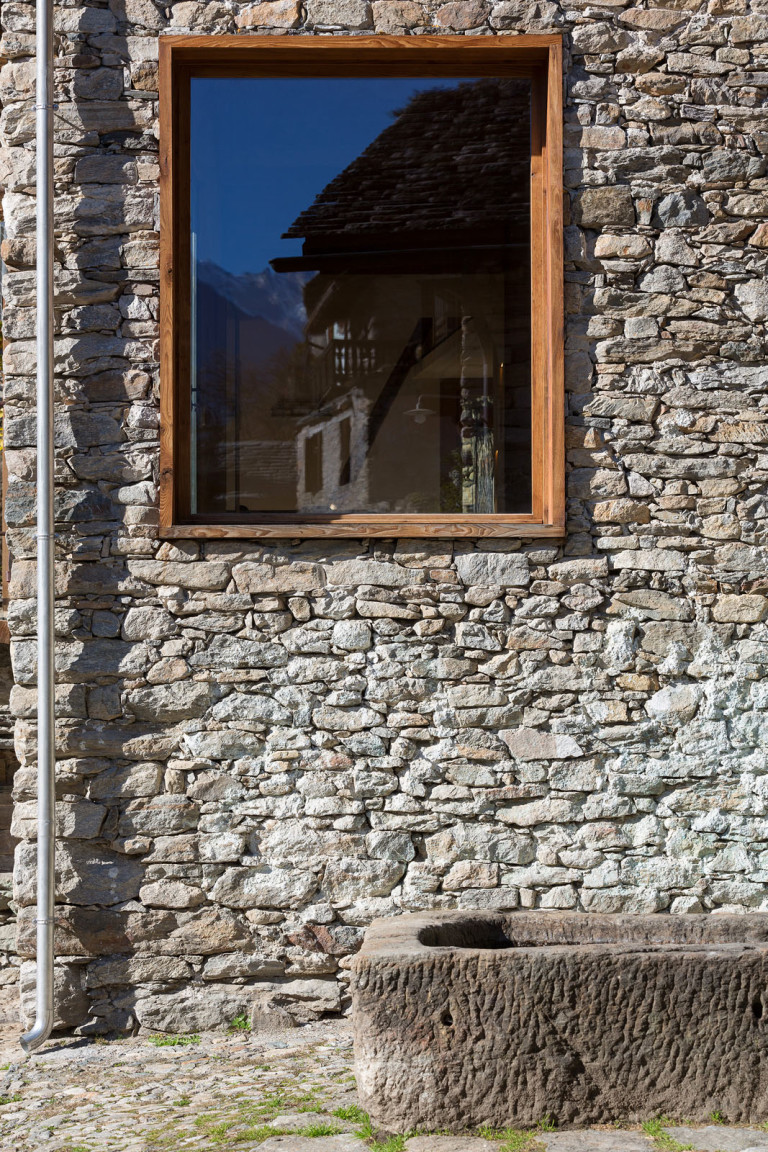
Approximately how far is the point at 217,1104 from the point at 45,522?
218 cm

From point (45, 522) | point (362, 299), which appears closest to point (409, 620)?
point (45, 522)

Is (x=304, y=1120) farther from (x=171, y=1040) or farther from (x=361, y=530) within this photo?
(x=361, y=530)

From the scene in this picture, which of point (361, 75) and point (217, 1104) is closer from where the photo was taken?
point (217, 1104)

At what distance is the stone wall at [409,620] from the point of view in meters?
4.03

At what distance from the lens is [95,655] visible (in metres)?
4.07

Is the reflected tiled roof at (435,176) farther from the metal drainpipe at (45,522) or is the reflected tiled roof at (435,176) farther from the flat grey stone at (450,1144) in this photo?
the flat grey stone at (450,1144)

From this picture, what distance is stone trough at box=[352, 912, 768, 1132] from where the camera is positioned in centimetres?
285

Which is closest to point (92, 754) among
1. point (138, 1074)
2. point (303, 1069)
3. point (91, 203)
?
point (138, 1074)

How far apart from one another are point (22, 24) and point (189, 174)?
853 millimetres

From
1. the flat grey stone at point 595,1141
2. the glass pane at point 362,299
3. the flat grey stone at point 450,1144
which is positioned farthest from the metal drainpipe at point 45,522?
the flat grey stone at point 595,1141

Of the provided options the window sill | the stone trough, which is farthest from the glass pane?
the stone trough

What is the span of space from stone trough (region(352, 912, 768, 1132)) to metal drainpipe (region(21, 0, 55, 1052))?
1.53 metres

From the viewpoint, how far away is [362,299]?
15.9ft

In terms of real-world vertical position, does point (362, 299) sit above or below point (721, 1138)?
above
